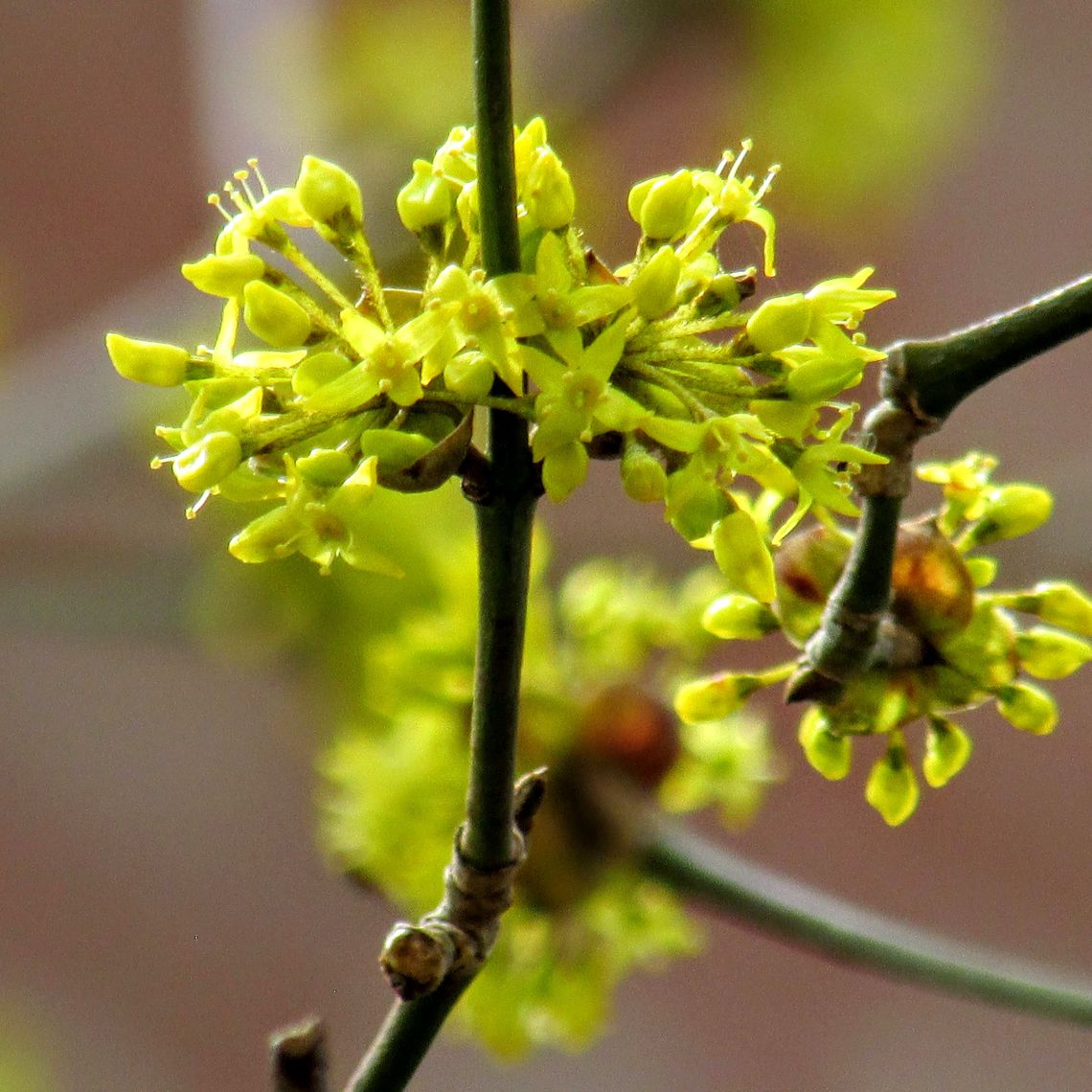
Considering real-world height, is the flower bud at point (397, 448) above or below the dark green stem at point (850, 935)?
above

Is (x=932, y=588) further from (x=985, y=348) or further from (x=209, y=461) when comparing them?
(x=209, y=461)

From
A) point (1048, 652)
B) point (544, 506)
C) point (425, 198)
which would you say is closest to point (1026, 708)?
point (1048, 652)

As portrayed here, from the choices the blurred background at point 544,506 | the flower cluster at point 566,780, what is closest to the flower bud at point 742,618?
the flower cluster at point 566,780

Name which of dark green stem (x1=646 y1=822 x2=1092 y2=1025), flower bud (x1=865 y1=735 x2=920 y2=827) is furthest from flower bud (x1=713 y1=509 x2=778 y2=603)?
dark green stem (x1=646 y1=822 x2=1092 y2=1025)

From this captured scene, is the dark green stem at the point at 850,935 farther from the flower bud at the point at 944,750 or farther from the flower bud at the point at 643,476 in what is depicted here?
the flower bud at the point at 643,476

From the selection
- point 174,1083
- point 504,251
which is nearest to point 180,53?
point 174,1083
